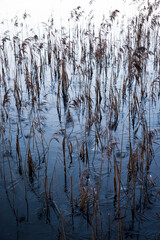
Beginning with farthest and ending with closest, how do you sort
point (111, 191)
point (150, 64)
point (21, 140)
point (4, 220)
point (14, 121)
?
point (150, 64) < point (14, 121) < point (21, 140) < point (111, 191) < point (4, 220)

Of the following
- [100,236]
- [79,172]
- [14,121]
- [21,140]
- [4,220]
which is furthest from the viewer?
[14,121]

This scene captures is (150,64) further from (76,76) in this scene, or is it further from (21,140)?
(21,140)

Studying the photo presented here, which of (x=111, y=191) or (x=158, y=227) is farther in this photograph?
(x=111, y=191)

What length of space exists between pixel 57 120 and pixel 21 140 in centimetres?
67

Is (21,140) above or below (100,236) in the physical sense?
above

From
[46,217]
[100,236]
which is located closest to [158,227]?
[100,236]

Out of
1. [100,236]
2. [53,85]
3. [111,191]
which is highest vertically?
[53,85]

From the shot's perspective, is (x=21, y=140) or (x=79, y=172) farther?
(x=21, y=140)

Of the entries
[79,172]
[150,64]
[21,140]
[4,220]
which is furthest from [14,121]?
[150,64]

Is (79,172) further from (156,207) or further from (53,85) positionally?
(53,85)

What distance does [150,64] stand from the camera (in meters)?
5.57

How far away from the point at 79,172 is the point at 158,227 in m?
0.83

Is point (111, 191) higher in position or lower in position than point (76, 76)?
lower

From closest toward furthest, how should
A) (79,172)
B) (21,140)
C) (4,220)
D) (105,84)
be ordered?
(4,220) → (79,172) → (21,140) → (105,84)
